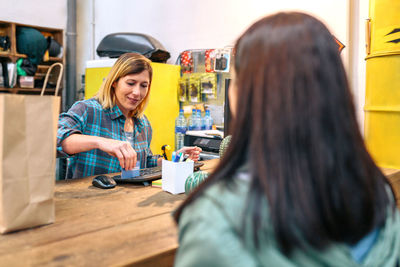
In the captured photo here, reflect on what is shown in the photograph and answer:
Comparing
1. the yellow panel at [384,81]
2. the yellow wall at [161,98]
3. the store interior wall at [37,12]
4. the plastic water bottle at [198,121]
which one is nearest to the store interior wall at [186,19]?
the store interior wall at [37,12]

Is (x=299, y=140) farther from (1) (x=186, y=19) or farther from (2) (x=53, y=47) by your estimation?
(2) (x=53, y=47)

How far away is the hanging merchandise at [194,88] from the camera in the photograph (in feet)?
11.3

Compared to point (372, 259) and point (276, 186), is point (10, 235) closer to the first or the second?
point (276, 186)

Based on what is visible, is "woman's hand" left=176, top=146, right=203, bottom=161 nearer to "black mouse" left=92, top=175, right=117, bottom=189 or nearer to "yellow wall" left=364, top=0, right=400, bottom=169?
"black mouse" left=92, top=175, right=117, bottom=189

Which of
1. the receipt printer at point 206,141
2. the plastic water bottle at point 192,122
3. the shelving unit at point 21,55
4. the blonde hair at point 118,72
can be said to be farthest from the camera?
the shelving unit at point 21,55

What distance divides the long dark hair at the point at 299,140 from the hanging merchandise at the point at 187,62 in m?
2.98

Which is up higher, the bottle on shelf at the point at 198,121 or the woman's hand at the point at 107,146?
the bottle on shelf at the point at 198,121

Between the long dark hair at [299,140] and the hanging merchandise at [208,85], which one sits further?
the hanging merchandise at [208,85]

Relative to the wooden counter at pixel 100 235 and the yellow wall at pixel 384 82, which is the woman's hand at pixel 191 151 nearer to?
the wooden counter at pixel 100 235

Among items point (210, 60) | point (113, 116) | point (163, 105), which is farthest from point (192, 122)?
point (113, 116)

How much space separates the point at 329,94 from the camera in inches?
21.9

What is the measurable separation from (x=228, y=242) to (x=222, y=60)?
9.27 ft

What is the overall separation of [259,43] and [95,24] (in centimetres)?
489

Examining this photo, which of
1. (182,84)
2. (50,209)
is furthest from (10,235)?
(182,84)
